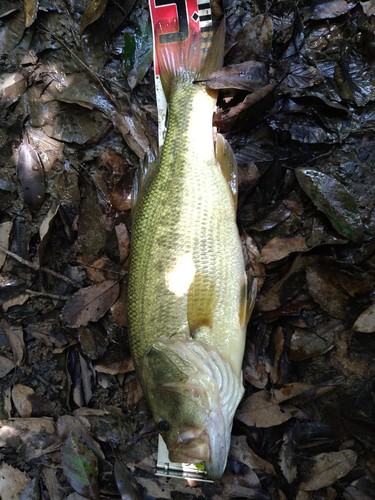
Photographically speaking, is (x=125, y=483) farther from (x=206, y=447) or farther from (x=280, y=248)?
(x=280, y=248)

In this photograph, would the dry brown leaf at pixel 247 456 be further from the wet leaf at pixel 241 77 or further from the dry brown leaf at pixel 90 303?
the wet leaf at pixel 241 77

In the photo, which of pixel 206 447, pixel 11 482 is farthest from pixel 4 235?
pixel 206 447

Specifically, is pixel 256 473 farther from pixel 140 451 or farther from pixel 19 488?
pixel 19 488

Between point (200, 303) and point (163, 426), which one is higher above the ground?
point (200, 303)

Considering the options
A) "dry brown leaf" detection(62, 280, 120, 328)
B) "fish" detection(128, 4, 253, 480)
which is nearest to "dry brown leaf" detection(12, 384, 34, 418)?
"dry brown leaf" detection(62, 280, 120, 328)

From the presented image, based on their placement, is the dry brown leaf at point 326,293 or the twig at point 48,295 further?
the twig at point 48,295

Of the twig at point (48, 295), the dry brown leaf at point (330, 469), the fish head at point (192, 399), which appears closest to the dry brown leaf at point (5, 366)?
the twig at point (48, 295)
